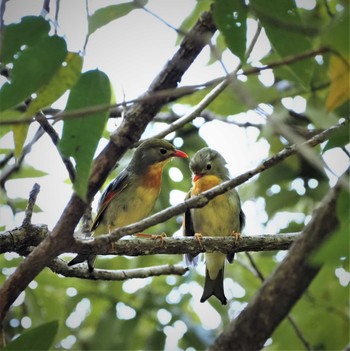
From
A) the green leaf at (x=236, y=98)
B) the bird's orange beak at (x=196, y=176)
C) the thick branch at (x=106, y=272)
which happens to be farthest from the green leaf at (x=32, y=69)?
the bird's orange beak at (x=196, y=176)

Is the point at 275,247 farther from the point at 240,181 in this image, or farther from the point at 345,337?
the point at 345,337

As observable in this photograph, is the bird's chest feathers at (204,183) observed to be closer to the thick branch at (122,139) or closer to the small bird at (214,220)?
the small bird at (214,220)

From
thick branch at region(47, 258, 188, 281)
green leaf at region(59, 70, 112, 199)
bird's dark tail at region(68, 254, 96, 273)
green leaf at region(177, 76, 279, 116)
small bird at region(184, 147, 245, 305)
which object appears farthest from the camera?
small bird at region(184, 147, 245, 305)

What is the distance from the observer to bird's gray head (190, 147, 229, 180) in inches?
221

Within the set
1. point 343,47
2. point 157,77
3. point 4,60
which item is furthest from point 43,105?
point 343,47

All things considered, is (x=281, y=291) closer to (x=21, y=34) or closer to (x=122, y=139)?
(x=122, y=139)

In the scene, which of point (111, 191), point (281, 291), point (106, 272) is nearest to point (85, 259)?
point (106, 272)

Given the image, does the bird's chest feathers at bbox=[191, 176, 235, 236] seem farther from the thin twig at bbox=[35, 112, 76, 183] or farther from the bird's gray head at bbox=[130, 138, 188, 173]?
the thin twig at bbox=[35, 112, 76, 183]

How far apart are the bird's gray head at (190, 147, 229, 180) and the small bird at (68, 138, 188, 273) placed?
443 millimetres

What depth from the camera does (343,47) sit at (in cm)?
140

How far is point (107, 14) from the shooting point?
2201mm

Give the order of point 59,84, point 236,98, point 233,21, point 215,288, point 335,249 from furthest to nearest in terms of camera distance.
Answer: point 215,288 → point 236,98 → point 59,84 → point 233,21 → point 335,249

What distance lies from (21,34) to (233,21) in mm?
634

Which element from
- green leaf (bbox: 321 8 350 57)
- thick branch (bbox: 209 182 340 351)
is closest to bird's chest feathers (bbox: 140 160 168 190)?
thick branch (bbox: 209 182 340 351)
